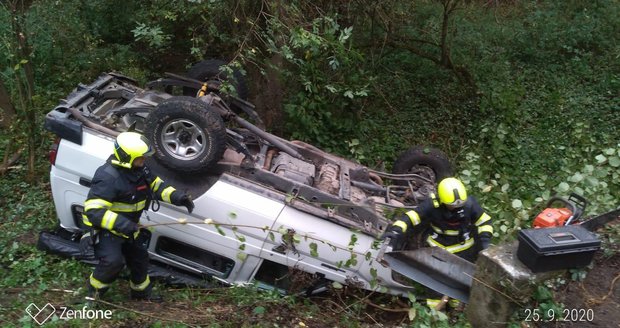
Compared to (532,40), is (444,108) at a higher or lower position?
lower

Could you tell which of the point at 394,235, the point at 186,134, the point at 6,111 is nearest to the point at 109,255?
the point at 186,134

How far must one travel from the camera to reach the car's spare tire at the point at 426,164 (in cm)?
693

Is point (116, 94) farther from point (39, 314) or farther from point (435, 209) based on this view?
point (435, 209)

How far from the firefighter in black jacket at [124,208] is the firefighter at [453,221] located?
2.05 metres

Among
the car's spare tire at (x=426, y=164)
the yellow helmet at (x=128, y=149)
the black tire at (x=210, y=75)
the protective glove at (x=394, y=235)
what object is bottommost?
the yellow helmet at (x=128, y=149)

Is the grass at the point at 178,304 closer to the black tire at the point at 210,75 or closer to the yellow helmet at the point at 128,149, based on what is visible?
the yellow helmet at the point at 128,149

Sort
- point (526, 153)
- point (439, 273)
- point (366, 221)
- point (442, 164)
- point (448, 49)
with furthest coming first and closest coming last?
1. point (448, 49)
2. point (526, 153)
3. point (442, 164)
4. point (366, 221)
5. point (439, 273)

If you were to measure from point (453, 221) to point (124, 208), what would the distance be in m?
2.91

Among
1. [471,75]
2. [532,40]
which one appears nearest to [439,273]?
[471,75]

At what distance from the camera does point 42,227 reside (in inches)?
230

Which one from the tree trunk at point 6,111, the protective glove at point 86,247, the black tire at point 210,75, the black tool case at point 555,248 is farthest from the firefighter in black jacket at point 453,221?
the tree trunk at point 6,111

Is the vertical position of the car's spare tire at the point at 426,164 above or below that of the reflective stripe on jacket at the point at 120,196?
above

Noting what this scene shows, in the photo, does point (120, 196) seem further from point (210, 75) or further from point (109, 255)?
point (210, 75)

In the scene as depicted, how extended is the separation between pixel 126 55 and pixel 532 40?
8483 millimetres
